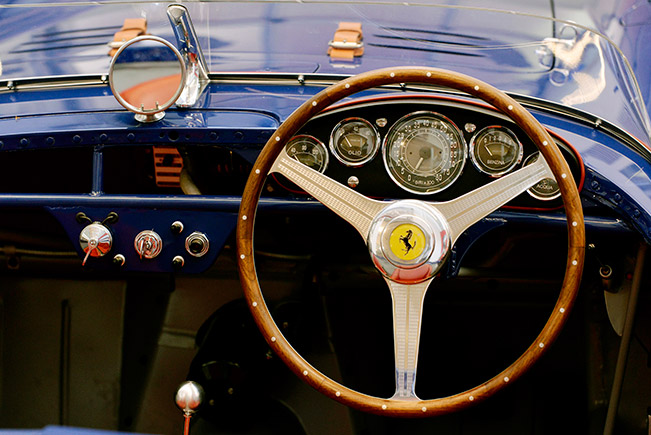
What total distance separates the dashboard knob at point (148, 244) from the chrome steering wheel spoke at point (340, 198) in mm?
438

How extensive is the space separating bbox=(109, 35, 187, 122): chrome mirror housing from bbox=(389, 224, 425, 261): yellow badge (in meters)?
0.63

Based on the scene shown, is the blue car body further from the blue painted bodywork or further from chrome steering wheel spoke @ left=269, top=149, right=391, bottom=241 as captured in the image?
chrome steering wheel spoke @ left=269, top=149, right=391, bottom=241

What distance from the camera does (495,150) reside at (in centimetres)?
163

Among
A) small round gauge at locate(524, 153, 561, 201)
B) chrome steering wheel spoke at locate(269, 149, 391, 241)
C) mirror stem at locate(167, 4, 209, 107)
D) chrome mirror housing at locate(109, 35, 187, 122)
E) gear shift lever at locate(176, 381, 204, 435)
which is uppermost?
mirror stem at locate(167, 4, 209, 107)

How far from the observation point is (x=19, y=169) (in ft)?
7.16

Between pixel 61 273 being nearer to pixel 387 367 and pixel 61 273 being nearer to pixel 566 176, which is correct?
pixel 387 367

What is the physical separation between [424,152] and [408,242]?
26 cm

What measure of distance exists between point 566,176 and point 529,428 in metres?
1.33

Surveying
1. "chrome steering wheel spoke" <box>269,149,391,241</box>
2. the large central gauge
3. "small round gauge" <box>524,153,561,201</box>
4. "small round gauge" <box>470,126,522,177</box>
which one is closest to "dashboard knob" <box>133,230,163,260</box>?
"chrome steering wheel spoke" <box>269,149,391,241</box>

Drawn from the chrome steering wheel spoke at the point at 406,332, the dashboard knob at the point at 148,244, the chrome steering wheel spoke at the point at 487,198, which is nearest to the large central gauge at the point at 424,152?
the chrome steering wheel spoke at the point at 487,198

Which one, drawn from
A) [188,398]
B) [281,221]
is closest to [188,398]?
[188,398]

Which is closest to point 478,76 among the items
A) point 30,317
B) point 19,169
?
point 19,169

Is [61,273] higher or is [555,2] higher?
[555,2]

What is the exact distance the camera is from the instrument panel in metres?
1.61
